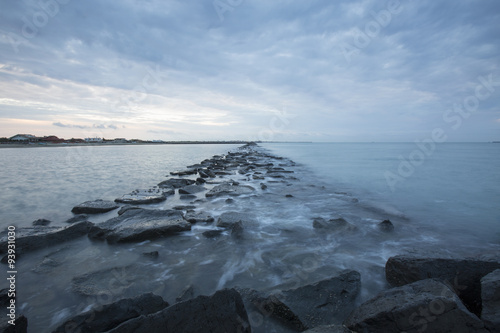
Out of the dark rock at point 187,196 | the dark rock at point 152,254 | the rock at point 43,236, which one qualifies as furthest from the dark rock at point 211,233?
the dark rock at point 187,196

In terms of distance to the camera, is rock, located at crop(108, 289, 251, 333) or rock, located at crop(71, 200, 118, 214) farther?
rock, located at crop(71, 200, 118, 214)

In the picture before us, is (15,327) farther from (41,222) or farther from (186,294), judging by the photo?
(41,222)

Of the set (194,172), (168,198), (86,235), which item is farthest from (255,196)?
(194,172)

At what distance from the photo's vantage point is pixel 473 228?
7.02 metres

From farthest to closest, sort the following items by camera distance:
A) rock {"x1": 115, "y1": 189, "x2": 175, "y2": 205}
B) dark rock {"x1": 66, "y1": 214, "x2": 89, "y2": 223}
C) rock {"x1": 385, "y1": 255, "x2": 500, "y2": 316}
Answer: rock {"x1": 115, "y1": 189, "x2": 175, "y2": 205} < dark rock {"x1": 66, "y1": 214, "x2": 89, "y2": 223} < rock {"x1": 385, "y1": 255, "x2": 500, "y2": 316}

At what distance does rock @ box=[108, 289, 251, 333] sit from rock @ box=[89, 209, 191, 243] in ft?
11.6

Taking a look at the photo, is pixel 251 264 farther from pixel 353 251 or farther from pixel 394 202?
pixel 394 202

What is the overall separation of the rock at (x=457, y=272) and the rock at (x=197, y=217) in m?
4.76

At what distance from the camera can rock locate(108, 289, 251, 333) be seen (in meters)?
2.29

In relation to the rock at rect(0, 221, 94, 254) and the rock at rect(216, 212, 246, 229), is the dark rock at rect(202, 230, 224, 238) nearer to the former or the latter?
the rock at rect(216, 212, 246, 229)

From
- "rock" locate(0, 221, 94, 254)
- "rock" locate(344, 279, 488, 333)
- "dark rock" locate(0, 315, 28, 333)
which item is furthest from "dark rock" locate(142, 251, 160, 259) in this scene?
"rock" locate(344, 279, 488, 333)

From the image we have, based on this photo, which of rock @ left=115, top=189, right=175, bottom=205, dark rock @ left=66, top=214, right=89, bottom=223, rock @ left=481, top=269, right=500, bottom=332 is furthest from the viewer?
rock @ left=115, top=189, right=175, bottom=205

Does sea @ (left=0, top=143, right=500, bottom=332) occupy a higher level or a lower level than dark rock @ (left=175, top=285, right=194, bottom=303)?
lower

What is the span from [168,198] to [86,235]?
13.6ft
